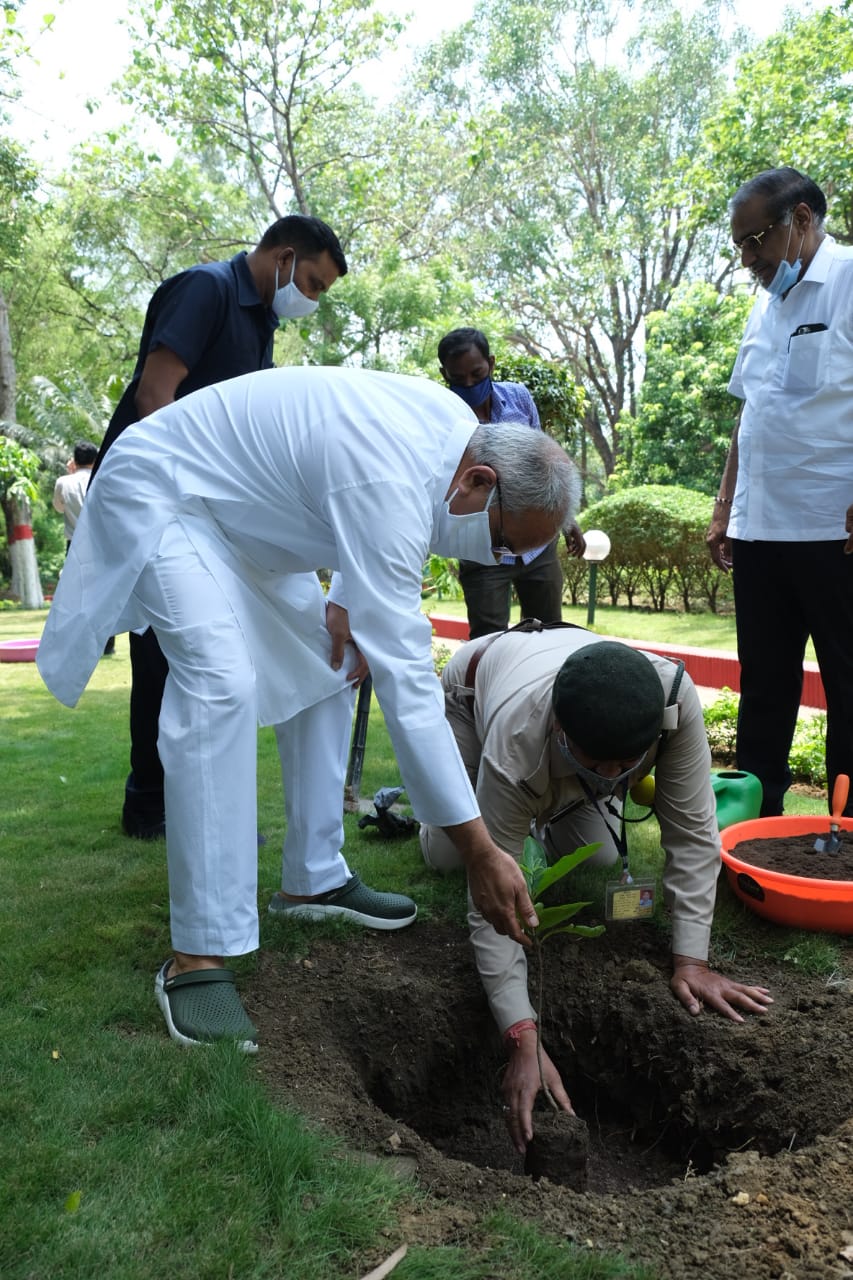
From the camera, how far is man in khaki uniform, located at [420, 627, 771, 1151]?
2.31 metres


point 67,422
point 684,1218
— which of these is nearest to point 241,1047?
A: point 684,1218

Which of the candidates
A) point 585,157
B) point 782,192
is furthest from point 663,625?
point 585,157

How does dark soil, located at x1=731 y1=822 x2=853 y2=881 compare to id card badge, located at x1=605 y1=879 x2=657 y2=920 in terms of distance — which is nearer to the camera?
id card badge, located at x1=605 y1=879 x2=657 y2=920

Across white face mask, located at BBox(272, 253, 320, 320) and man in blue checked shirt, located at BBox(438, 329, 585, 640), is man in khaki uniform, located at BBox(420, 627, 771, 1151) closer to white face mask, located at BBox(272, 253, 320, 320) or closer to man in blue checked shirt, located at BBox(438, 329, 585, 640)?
white face mask, located at BBox(272, 253, 320, 320)

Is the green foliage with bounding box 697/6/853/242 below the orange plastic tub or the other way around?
the other way around

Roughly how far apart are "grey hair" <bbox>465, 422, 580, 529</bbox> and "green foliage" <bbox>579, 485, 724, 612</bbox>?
10.1m

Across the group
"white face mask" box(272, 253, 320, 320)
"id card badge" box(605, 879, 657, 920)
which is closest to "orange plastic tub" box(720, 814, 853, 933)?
"id card badge" box(605, 879, 657, 920)

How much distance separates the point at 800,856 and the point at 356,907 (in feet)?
4.77

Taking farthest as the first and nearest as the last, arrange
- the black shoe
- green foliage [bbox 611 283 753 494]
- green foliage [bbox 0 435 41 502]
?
green foliage [bbox 611 283 753 494], green foliage [bbox 0 435 41 502], the black shoe

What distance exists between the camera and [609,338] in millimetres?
30422

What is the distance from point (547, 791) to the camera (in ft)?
8.65

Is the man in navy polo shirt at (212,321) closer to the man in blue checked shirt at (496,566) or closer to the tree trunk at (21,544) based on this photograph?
the man in blue checked shirt at (496,566)

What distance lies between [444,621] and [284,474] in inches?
354

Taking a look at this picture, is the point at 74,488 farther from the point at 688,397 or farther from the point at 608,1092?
the point at 688,397
